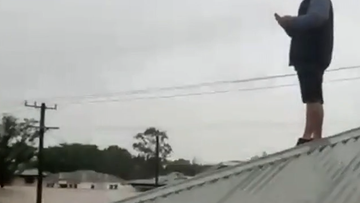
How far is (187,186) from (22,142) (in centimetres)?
3097

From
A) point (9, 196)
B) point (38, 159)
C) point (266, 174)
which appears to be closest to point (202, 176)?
point (266, 174)

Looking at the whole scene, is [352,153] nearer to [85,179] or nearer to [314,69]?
[314,69]

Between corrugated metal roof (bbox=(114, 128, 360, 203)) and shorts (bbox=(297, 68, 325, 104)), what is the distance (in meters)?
0.30

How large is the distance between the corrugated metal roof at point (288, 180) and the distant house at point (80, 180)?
88.2 feet

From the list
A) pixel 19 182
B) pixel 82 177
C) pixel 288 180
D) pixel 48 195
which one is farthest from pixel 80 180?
pixel 288 180

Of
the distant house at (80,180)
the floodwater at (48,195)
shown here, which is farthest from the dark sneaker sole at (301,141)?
the floodwater at (48,195)

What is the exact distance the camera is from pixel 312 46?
482 cm

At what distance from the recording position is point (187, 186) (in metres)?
4.62

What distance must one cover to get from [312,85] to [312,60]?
0.16 meters

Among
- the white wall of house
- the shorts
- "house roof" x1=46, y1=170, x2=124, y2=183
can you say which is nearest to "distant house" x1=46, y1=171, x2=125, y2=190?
"house roof" x1=46, y1=170, x2=124, y2=183

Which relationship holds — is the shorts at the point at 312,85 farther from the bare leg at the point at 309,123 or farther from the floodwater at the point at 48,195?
the floodwater at the point at 48,195

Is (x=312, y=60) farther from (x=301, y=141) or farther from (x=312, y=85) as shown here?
(x=301, y=141)

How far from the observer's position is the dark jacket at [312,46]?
188 inches

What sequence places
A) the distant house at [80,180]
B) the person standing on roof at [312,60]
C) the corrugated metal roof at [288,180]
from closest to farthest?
1. the corrugated metal roof at [288,180]
2. the person standing on roof at [312,60]
3. the distant house at [80,180]
